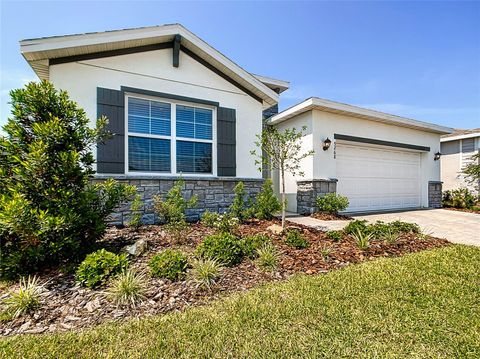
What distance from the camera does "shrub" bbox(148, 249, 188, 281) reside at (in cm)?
307

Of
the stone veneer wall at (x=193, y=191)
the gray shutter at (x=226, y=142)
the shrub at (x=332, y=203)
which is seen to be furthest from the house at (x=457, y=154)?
the gray shutter at (x=226, y=142)

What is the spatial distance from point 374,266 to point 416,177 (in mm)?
9885

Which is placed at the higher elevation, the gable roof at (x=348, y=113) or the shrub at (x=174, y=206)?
the gable roof at (x=348, y=113)

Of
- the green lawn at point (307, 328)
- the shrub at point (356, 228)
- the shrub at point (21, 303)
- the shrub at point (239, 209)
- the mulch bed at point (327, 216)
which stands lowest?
the green lawn at point (307, 328)

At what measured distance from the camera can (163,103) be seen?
6.42m

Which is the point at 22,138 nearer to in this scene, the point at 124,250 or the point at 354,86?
the point at 124,250

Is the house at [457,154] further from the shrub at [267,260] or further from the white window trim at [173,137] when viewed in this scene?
the shrub at [267,260]

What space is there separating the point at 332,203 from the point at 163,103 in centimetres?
622

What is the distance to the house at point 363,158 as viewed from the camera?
841cm

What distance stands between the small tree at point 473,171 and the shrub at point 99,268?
16.3m

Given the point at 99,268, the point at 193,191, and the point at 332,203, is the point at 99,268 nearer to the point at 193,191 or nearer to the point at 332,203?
the point at 193,191

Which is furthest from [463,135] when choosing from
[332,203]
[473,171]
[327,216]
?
[327,216]

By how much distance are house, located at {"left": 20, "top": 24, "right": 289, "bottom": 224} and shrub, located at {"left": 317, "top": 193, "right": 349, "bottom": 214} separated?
2411 mm

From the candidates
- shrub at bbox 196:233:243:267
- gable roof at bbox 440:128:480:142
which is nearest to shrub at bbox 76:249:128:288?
shrub at bbox 196:233:243:267
